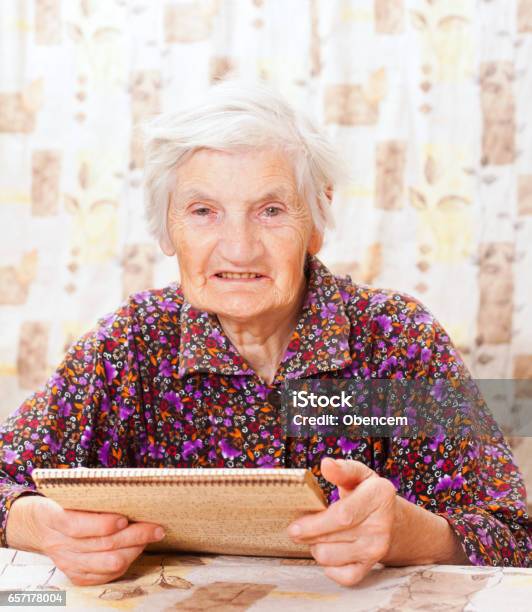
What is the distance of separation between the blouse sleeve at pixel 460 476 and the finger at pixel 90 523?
0.46 m

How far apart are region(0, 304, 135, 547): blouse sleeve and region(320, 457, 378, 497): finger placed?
57 cm

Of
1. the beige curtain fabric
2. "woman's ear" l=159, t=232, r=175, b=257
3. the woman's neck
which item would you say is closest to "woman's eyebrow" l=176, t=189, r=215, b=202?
"woman's ear" l=159, t=232, r=175, b=257

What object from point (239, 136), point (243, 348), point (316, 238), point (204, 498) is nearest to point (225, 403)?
point (243, 348)

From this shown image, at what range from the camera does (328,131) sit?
8.67ft

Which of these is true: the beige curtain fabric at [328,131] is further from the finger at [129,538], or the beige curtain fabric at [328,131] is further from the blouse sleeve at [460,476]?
the finger at [129,538]

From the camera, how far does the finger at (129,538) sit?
99 centimetres

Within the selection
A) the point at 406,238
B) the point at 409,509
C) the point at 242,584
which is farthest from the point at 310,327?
the point at 406,238

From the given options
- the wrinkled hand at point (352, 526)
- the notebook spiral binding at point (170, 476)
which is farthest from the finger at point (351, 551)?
the notebook spiral binding at point (170, 476)

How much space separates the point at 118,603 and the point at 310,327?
63 cm

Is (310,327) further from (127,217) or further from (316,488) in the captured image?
(127,217)

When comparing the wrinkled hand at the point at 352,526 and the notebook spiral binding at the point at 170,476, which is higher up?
the notebook spiral binding at the point at 170,476

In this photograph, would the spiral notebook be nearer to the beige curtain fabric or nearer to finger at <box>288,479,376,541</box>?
finger at <box>288,479,376,541</box>

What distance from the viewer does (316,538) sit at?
0.96 m

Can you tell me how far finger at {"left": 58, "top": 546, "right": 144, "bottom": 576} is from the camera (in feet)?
3.24
